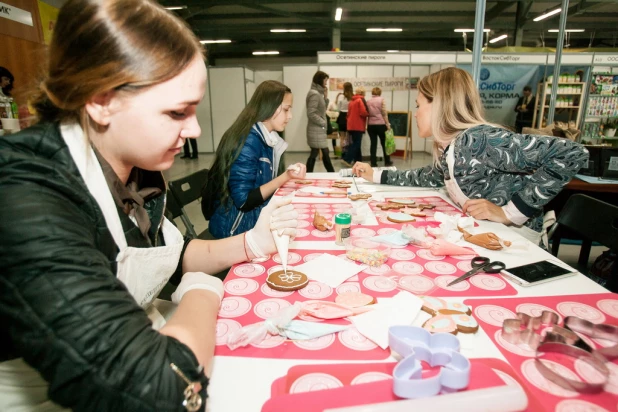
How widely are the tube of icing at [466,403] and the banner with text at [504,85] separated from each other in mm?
8400

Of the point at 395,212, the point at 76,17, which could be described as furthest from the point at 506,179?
the point at 76,17

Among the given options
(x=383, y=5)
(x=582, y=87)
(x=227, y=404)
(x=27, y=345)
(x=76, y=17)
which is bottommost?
(x=227, y=404)

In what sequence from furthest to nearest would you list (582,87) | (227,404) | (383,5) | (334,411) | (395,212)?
1. (383,5)
2. (582,87)
3. (395,212)
4. (227,404)
5. (334,411)

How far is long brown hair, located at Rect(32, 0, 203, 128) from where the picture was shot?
69 cm

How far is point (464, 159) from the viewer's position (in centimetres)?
192

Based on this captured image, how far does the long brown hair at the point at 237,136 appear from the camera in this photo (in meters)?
2.32

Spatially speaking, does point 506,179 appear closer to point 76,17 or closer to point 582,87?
point 76,17

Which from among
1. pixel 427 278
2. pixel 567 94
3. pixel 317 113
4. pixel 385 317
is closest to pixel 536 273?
pixel 427 278

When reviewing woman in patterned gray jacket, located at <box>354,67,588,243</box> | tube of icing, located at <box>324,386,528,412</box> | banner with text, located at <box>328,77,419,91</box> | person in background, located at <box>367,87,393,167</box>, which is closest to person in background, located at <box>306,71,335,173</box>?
person in background, located at <box>367,87,393,167</box>

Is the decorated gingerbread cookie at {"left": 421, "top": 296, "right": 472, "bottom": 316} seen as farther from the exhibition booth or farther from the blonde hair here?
the exhibition booth

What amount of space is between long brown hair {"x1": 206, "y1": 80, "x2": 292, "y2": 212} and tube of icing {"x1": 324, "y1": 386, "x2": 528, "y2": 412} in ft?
6.33

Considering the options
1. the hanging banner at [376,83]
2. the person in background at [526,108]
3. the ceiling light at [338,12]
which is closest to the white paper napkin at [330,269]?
the person in background at [526,108]

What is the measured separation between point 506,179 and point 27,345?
209 centimetres

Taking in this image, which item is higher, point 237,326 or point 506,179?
point 506,179
